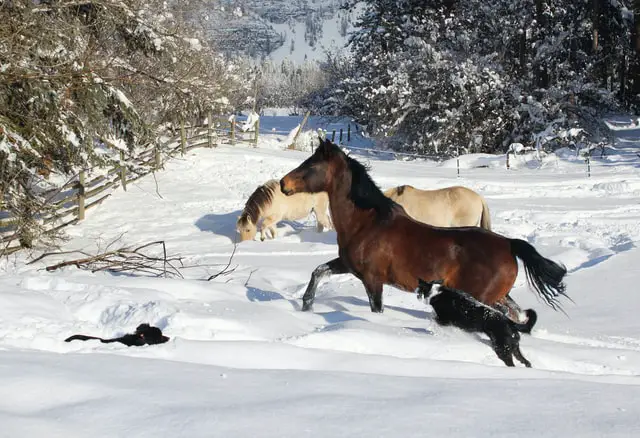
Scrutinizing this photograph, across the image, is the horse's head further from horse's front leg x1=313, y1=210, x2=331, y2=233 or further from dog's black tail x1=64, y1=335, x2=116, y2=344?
horse's front leg x1=313, y1=210, x2=331, y2=233

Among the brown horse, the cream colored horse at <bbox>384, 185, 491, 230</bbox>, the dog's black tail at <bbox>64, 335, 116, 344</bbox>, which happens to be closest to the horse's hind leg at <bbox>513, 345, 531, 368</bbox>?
the brown horse

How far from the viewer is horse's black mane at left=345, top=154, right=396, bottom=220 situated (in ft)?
18.9

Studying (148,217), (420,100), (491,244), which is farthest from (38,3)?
(420,100)

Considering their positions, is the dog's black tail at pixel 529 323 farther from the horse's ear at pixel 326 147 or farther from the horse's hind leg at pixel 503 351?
the horse's ear at pixel 326 147

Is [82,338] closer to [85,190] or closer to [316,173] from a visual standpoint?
[316,173]

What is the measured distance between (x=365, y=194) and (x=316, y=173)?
0.51 metres

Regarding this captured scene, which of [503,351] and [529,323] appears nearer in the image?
[503,351]

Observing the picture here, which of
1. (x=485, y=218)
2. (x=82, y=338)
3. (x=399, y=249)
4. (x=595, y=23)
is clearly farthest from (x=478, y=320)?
(x=595, y=23)

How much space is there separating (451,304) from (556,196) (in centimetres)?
1229

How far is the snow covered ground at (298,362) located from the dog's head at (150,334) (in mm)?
159

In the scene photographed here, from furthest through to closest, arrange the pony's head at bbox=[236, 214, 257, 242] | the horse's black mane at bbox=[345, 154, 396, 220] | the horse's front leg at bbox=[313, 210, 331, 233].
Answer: the horse's front leg at bbox=[313, 210, 331, 233]
the pony's head at bbox=[236, 214, 257, 242]
the horse's black mane at bbox=[345, 154, 396, 220]

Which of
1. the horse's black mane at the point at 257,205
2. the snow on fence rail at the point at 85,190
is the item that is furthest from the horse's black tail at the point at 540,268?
the horse's black mane at the point at 257,205

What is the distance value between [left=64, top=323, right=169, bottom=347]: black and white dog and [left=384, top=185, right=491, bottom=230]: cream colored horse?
6.02 meters

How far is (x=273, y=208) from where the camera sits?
12.8 metres
